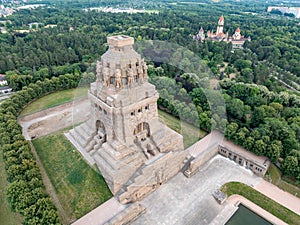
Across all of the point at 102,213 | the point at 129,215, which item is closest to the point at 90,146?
the point at 102,213

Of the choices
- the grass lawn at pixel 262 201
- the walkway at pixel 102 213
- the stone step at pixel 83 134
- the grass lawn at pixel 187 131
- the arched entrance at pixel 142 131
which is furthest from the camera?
the grass lawn at pixel 187 131

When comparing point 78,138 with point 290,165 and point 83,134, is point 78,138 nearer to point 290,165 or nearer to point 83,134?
point 83,134

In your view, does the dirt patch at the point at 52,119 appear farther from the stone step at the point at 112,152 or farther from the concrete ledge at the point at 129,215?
the concrete ledge at the point at 129,215

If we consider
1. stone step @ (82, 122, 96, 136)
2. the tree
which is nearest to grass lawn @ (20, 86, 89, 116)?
stone step @ (82, 122, 96, 136)

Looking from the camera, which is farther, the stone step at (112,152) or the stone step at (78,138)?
the stone step at (78,138)

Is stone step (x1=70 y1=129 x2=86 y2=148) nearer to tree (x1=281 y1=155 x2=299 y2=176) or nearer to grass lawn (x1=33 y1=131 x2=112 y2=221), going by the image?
grass lawn (x1=33 y1=131 x2=112 y2=221)

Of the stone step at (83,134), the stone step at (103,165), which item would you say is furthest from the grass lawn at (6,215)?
the stone step at (83,134)

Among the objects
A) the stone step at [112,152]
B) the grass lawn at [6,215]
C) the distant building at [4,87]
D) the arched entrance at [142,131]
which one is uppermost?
the arched entrance at [142,131]
